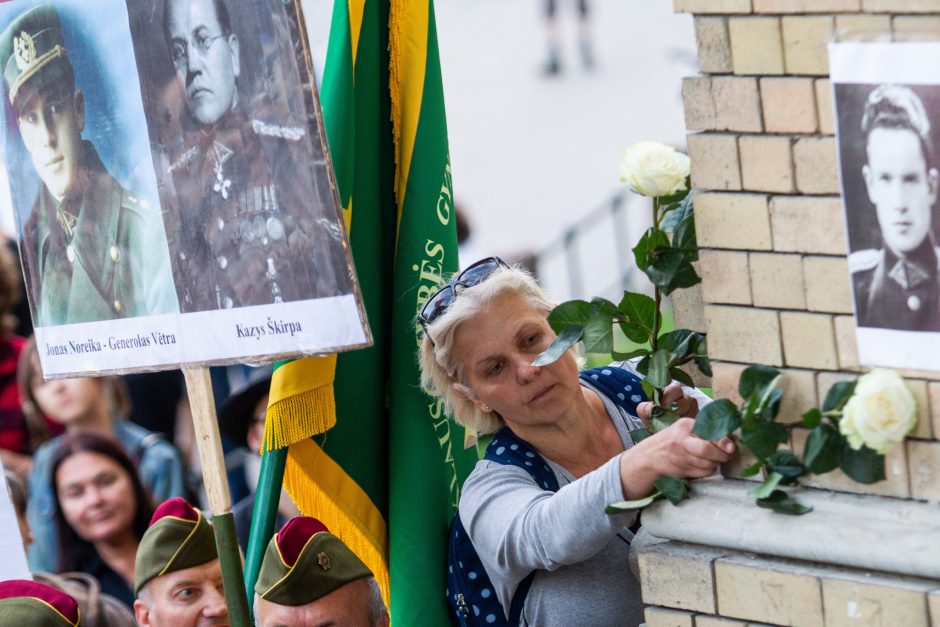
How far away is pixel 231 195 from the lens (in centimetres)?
265

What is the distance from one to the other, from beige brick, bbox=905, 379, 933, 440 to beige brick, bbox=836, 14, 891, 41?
49 centimetres

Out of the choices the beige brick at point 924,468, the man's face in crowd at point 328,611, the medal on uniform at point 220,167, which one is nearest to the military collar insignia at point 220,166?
the medal on uniform at point 220,167

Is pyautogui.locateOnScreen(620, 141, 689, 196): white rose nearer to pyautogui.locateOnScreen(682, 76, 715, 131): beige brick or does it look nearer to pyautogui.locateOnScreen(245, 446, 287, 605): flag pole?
pyautogui.locateOnScreen(682, 76, 715, 131): beige brick

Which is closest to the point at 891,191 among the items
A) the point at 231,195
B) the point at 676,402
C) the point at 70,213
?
the point at 676,402

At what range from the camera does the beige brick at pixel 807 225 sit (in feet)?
6.79

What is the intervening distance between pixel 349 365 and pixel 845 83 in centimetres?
157

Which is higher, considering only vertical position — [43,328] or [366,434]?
[43,328]

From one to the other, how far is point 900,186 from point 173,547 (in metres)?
1.92

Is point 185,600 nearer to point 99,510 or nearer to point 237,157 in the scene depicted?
point 237,157

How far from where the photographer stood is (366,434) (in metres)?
3.34

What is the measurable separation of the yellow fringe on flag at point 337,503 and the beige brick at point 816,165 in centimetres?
150

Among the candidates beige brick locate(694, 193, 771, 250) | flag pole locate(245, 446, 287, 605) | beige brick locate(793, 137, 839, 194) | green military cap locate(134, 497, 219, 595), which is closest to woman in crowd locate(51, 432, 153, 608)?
green military cap locate(134, 497, 219, 595)

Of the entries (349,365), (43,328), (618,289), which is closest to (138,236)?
(43,328)

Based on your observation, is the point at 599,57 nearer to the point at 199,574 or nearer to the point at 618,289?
the point at 618,289
